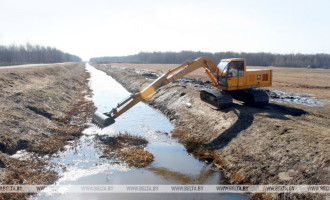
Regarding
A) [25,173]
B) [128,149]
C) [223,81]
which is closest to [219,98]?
[223,81]

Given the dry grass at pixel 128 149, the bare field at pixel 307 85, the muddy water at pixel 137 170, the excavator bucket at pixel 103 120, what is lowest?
the muddy water at pixel 137 170

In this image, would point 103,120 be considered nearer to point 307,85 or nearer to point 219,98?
point 219,98

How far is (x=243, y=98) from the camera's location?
627 inches

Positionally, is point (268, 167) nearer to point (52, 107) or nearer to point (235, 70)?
point (235, 70)

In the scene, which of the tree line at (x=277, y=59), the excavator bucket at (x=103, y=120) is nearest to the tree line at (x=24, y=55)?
the tree line at (x=277, y=59)

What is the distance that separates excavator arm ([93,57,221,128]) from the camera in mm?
12992

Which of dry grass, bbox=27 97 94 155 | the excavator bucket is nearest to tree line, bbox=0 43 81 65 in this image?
dry grass, bbox=27 97 94 155

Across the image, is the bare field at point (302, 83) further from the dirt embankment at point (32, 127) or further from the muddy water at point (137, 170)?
the dirt embankment at point (32, 127)

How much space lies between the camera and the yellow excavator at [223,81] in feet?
43.7

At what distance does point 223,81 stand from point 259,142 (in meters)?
5.22

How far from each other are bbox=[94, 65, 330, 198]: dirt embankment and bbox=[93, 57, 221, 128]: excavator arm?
108 inches

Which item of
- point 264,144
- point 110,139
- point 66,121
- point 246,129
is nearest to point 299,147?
point 264,144

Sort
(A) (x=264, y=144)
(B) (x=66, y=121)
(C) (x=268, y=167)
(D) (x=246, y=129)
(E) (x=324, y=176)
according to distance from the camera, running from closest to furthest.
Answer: (E) (x=324, y=176)
(C) (x=268, y=167)
(A) (x=264, y=144)
(D) (x=246, y=129)
(B) (x=66, y=121)

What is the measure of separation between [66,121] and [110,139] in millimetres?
4336
